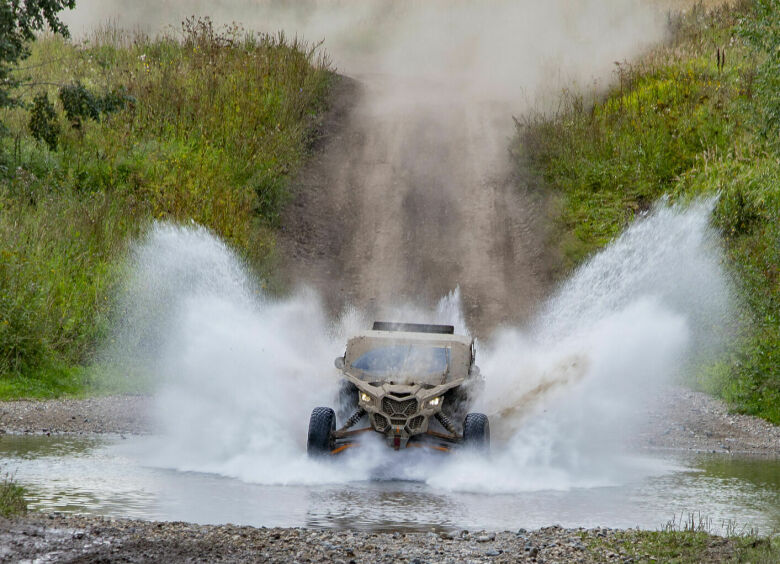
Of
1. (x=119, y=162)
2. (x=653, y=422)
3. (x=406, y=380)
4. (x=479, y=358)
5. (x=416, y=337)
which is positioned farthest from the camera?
(x=119, y=162)

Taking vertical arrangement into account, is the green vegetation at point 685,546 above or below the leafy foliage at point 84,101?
below

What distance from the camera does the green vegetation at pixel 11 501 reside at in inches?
409

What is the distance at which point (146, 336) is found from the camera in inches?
944

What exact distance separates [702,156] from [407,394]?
1976 centimetres

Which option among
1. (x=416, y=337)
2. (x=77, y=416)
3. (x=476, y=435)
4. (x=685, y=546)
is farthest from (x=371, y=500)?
(x=77, y=416)

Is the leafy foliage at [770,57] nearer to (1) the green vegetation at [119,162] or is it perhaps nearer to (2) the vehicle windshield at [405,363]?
(2) the vehicle windshield at [405,363]

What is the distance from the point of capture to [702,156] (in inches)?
1230

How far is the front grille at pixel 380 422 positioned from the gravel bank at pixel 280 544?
3706 mm

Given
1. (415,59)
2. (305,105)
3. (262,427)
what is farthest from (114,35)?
(262,427)

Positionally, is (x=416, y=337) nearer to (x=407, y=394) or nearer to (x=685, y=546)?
(x=407, y=394)

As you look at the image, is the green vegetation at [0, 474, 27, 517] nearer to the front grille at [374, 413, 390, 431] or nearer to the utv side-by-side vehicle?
the utv side-by-side vehicle

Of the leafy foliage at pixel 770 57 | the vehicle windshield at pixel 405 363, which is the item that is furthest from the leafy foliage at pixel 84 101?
the leafy foliage at pixel 770 57

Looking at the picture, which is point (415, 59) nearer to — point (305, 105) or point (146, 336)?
point (305, 105)

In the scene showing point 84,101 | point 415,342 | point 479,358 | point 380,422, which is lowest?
point 380,422
